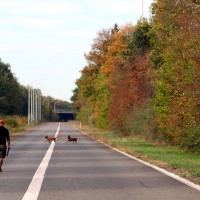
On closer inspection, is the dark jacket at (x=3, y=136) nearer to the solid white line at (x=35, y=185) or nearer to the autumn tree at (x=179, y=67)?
the solid white line at (x=35, y=185)

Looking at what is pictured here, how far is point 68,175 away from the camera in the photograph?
18.1m

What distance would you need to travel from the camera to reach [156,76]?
39.8 meters

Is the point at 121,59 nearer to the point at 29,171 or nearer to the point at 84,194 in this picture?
the point at 29,171

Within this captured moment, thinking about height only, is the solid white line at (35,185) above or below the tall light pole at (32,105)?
below

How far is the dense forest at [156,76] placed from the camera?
25.2 meters

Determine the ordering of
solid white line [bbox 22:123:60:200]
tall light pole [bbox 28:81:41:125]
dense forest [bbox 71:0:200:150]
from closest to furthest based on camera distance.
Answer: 1. solid white line [bbox 22:123:60:200]
2. dense forest [bbox 71:0:200:150]
3. tall light pole [bbox 28:81:41:125]

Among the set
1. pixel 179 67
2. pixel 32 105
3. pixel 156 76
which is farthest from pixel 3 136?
pixel 32 105

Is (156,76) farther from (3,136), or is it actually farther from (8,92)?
(8,92)

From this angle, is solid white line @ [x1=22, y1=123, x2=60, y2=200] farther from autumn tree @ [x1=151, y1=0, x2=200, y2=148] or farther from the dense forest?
the dense forest

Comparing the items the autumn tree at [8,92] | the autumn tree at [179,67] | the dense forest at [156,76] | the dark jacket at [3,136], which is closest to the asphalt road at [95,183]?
→ the dark jacket at [3,136]

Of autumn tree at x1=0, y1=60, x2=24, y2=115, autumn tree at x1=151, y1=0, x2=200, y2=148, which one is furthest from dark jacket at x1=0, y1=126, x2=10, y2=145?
autumn tree at x1=0, y1=60, x2=24, y2=115

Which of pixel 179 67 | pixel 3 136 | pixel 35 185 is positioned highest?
pixel 179 67

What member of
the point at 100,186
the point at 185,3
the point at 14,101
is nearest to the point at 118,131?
the point at 185,3

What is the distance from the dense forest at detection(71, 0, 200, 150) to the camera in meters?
25.2
